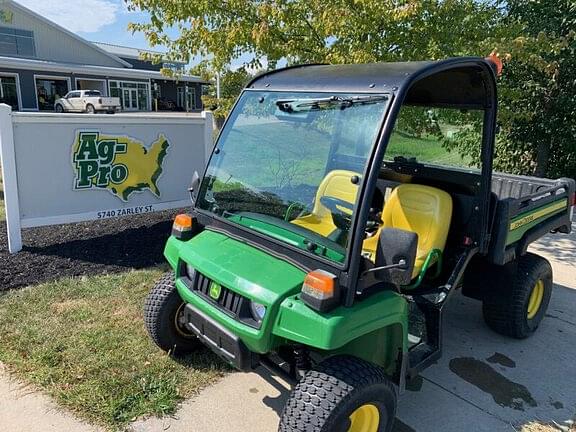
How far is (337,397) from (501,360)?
6.04 feet

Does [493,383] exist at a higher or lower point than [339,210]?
lower

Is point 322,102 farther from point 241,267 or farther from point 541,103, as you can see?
point 541,103

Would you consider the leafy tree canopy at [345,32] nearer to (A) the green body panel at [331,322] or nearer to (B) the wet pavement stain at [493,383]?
(B) the wet pavement stain at [493,383]

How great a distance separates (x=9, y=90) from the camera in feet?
90.5

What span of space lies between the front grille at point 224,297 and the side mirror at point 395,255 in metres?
0.63

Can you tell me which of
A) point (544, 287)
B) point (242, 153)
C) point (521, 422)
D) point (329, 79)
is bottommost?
point (521, 422)

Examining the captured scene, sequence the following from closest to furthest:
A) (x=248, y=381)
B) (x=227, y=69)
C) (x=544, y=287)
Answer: (x=248, y=381) → (x=544, y=287) → (x=227, y=69)

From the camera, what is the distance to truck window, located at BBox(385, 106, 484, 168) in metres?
3.24

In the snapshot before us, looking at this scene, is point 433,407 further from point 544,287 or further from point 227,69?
point 227,69

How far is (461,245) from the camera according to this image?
3012mm

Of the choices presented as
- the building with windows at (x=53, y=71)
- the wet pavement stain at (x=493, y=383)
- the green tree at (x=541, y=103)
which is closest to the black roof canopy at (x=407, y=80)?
the wet pavement stain at (x=493, y=383)

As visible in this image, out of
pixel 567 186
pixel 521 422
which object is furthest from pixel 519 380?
pixel 567 186

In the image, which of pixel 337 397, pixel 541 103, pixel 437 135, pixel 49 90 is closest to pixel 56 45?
pixel 49 90

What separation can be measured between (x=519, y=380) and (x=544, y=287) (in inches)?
36.5
